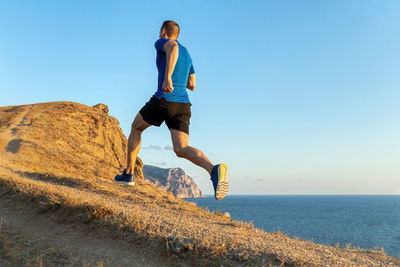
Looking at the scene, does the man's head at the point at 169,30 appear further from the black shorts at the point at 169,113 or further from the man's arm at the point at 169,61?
the black shorts at the point at 169,113

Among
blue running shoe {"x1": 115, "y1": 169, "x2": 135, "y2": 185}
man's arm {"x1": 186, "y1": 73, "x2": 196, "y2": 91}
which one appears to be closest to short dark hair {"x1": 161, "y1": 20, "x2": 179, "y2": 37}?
man's arm {"x1": 186, "y1": 73, "x2": 196, "y2": 91}

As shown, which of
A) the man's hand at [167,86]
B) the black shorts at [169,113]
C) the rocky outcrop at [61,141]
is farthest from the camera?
the rocky outcrop at [61,141]

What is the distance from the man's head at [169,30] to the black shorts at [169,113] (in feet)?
3.48

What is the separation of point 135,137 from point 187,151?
1.28 meters

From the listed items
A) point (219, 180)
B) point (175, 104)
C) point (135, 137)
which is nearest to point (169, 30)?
point (175, 104)

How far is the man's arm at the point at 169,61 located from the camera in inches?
158

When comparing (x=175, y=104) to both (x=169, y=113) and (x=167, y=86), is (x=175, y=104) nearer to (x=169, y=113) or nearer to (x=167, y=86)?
(x=169, y=113)

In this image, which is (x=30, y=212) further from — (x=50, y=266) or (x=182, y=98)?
(x=182, y=98)

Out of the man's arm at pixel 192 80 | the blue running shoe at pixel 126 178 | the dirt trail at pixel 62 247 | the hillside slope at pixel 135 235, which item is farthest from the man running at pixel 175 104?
the dirt trail at pixel 62 247

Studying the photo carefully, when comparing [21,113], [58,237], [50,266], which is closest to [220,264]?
[50,266]

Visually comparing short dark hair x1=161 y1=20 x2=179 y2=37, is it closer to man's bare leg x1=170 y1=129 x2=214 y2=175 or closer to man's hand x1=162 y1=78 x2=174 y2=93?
man's hand x1=162 y1=78 x2=174 y2=93

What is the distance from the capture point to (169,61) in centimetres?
414

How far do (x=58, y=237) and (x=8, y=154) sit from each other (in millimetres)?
10387

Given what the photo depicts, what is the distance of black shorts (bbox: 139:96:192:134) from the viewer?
13.8 feet
